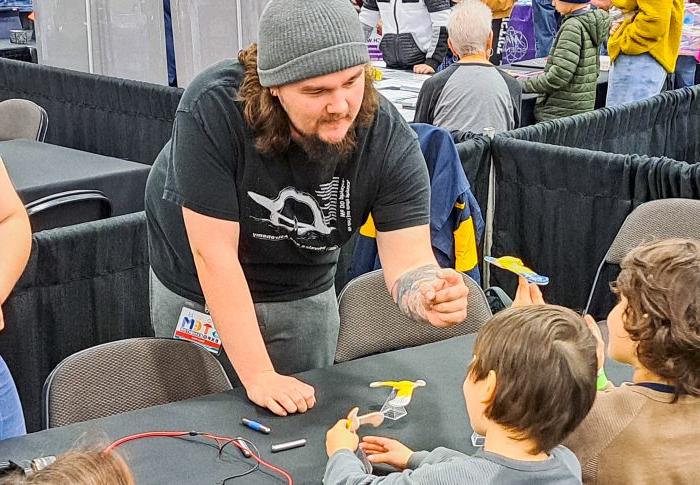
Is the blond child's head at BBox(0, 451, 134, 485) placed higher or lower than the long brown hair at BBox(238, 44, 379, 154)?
lower

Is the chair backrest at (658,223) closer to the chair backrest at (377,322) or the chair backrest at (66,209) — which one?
the chair backrest at (377,322)

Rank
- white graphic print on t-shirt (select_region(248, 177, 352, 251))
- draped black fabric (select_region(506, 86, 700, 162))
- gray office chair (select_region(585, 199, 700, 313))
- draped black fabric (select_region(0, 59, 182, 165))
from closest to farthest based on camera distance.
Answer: white graphic print on t-shirt (select_region(248, 177, 352, 251)) < gray office chair (select_region(585, 199, 700, 313)) < draped black fabric (select_region(506, 86, 700, 162)) < draped black fabric (select_region(0, 59, 182, 165))

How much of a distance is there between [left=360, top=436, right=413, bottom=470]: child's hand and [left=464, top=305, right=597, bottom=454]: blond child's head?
26cm

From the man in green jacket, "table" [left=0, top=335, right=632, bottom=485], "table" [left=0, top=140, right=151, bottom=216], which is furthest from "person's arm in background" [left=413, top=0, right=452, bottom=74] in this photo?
"table" [left=0, top=335, right=632, bottom=485]

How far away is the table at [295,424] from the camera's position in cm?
181

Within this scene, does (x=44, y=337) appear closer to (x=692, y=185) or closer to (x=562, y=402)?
(x=562, y=402)

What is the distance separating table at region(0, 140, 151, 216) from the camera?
3979 mm

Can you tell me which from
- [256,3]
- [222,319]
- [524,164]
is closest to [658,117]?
[524,164]

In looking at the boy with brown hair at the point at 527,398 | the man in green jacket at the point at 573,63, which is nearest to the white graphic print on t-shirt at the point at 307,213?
the boy with brown hair at the point at 527,398

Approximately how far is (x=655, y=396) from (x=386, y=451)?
0.49m

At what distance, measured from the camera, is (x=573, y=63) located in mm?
5293

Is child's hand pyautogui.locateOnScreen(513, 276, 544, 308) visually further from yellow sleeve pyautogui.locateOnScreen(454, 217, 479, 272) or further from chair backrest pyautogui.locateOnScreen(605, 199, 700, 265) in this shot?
yellow sleeve pyautogui.locateOnScreen(454, 217, 479, 272)

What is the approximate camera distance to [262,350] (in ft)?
6.70

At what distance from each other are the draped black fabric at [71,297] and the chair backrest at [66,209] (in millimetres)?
396
